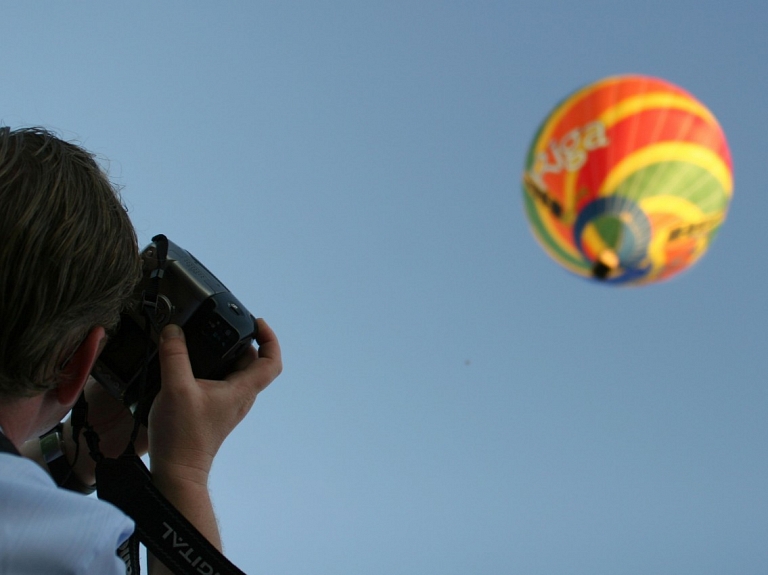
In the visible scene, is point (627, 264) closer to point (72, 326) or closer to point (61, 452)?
point (61, 452)

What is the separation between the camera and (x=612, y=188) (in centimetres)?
490

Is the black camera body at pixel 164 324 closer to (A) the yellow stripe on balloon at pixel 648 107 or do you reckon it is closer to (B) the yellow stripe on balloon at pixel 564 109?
(A) the yellow stripe on balloon at pixel 648 107

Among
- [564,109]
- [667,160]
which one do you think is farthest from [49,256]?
[564,109]

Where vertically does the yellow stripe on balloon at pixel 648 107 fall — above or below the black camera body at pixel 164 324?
above

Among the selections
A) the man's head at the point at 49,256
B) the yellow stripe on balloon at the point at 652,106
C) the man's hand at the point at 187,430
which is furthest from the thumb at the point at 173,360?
the yellow stripe on balloon at the point at 652,106

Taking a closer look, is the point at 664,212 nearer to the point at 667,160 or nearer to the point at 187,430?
the point at 667,160

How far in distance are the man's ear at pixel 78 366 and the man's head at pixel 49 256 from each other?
0.04 ft

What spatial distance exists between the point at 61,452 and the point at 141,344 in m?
0.42

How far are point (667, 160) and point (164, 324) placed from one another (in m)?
4.18

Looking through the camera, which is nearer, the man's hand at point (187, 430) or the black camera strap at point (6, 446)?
the black camera strap at point (6, 446)

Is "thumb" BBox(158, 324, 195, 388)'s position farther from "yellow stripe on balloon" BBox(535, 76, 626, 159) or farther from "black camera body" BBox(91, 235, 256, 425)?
"yellow stripe on balloon" BBox(535, 76, 626, 159)

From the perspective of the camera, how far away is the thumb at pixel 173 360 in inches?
52.6

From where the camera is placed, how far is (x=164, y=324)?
4.89ft

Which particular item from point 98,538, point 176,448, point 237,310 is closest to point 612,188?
point 237,310
